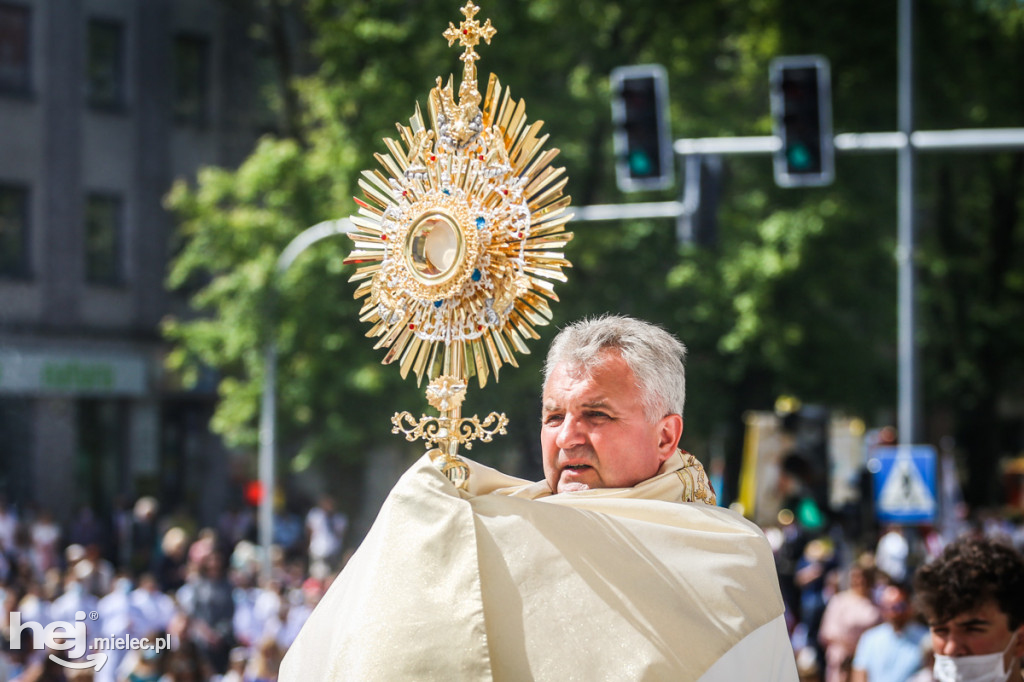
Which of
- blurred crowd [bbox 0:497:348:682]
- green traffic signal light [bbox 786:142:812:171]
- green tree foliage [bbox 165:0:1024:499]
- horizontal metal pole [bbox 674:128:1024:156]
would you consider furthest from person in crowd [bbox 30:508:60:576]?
green traffic signal light [bbox 786:142:812:171]

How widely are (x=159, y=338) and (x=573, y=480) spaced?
2592 centimetres

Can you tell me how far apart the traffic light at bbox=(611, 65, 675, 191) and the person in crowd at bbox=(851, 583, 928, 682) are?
3.93 metres

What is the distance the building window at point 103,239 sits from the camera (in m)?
26.5

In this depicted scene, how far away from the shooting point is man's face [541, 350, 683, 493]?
3.07m

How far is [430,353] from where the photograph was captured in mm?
3174

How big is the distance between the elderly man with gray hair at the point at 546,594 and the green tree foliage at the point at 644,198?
14.4m

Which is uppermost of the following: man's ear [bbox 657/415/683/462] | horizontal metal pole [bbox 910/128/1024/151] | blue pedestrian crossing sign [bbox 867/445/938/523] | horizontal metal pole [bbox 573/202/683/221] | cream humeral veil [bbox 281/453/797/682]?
horizontal metal pole [bbox 910/128/1024/151]

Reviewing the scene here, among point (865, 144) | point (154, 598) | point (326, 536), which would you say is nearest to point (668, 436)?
point (865, 144)

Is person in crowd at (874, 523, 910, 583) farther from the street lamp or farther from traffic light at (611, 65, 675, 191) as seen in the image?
the street lamp

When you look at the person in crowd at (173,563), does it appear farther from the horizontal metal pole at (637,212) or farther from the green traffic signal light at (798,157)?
the green traffic signal light at (798,157)

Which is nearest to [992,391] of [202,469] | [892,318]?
[892,318]

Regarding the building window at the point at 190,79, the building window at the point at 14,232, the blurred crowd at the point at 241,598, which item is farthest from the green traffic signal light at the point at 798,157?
the building window at the point at 190,79

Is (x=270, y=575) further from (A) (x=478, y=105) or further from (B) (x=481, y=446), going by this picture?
(A) (x=478, y=105)

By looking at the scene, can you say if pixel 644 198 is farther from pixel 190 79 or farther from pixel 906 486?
pixel 190 79
